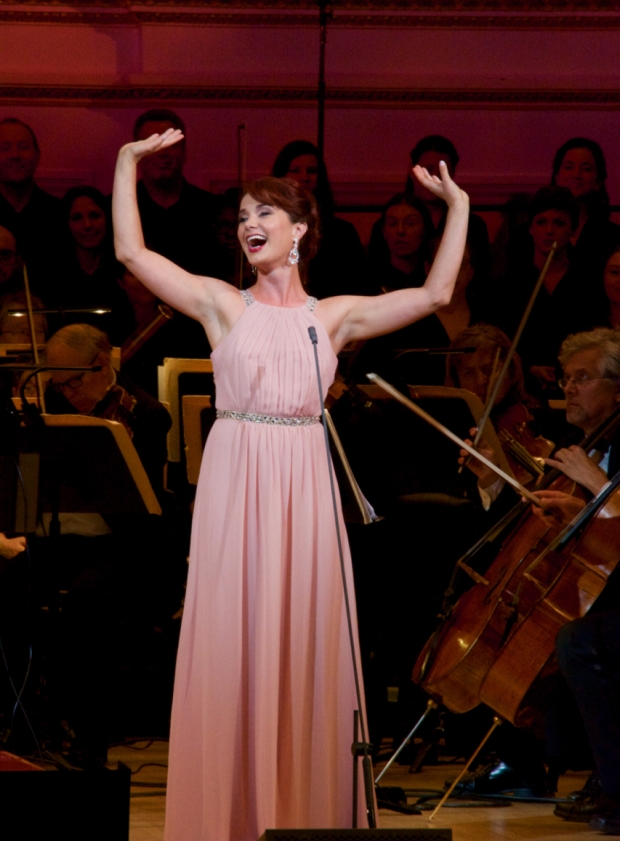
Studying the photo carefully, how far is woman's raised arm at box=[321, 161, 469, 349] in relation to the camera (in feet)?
8.41

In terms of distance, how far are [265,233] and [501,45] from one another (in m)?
3.79

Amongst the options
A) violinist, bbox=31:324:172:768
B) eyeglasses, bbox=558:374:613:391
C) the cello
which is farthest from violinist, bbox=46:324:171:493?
eyeglasses, bbox=558:374:613:391

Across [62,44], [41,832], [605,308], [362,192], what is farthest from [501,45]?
[41,832]

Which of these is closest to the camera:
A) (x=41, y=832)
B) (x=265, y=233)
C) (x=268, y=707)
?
(x=41, y=832)

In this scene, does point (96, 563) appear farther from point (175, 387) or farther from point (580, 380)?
point (580, 380)

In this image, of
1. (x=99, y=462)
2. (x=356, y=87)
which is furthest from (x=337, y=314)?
(x=356, y=87)

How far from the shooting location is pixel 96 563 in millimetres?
4105

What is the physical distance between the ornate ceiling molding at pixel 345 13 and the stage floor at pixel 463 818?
3636 millimetres

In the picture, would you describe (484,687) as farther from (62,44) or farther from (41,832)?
(62,44)

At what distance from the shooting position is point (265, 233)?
8.51 feet

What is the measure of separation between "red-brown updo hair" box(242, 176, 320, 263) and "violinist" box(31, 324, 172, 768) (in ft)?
5.02

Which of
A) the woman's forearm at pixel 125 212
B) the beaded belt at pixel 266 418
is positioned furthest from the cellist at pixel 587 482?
the woman's forearm at pixel 125 212

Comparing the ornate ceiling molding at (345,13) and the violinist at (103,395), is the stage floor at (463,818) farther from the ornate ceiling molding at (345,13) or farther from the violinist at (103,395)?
the ornate ceiling molding at (345,13)

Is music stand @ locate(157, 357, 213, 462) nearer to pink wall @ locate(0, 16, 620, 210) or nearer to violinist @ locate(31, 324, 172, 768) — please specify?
violinist @ locate(31, 324, 172, 768)
